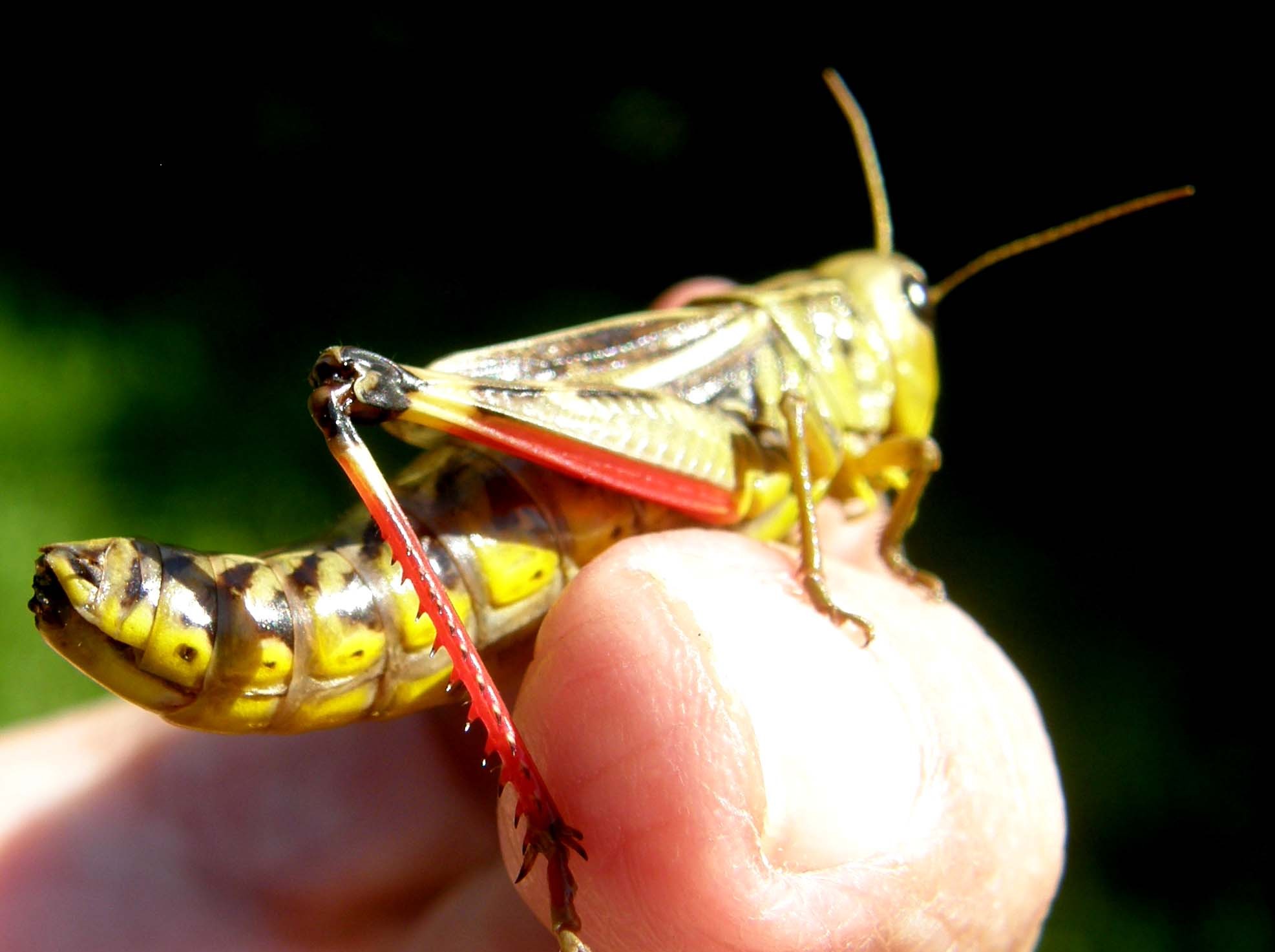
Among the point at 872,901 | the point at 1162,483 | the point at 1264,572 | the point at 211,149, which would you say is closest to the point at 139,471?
the point at 211,149

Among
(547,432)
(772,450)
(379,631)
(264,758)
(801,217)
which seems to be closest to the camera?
(379,631)

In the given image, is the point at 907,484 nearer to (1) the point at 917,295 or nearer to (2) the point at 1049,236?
(1) the point at 917,295

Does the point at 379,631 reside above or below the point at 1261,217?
above

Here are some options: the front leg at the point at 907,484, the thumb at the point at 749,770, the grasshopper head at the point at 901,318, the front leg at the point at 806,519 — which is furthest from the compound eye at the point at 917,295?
the thumb at the point at 749,770

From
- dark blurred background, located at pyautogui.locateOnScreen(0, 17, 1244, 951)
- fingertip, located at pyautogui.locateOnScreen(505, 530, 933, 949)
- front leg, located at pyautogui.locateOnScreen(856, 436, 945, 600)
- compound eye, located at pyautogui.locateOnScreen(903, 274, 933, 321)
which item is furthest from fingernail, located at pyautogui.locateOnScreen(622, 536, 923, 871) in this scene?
dark blurred background, located at pyautogui.locateOnScreen(0, 17, 1244, 951)

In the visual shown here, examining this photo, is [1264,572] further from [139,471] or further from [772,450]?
[139,471]

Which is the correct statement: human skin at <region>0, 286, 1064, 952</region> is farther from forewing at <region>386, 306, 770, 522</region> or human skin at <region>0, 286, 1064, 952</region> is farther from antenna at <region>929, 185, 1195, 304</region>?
antenna at <region>929, 185, 1195, 304</region>

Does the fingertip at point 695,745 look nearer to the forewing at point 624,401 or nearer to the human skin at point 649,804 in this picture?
the human skin at point 649,804
